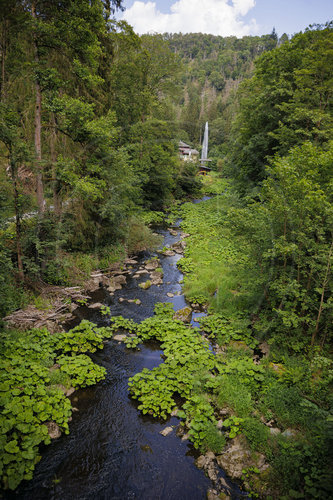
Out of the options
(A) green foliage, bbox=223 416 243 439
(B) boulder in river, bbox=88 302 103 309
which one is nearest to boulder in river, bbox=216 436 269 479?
(A) green foliage, bbox=223 416 243 439

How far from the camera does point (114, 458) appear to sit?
17.6ft

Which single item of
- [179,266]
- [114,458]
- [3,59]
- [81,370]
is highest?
[3,59]

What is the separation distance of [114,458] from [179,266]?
34.5 ft

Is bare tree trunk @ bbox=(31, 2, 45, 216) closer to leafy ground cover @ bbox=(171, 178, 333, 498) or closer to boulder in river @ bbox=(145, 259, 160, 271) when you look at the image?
boulder in river @ bbox=(145, 259, 160, 271)

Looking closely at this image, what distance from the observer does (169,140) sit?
25.1 meters

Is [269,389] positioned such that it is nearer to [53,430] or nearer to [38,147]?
[53,430]

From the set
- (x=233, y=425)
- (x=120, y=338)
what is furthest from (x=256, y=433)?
(x=120, y=338)

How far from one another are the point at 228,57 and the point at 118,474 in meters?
172

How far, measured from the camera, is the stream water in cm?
480

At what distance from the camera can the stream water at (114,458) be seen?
4.80 m

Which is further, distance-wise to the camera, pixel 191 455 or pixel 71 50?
pixel 71 50

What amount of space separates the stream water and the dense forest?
1.00ft

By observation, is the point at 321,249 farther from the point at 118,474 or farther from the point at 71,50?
the point at 71,50

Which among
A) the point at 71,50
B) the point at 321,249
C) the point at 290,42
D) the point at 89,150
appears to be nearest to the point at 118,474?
the point at 321,249
